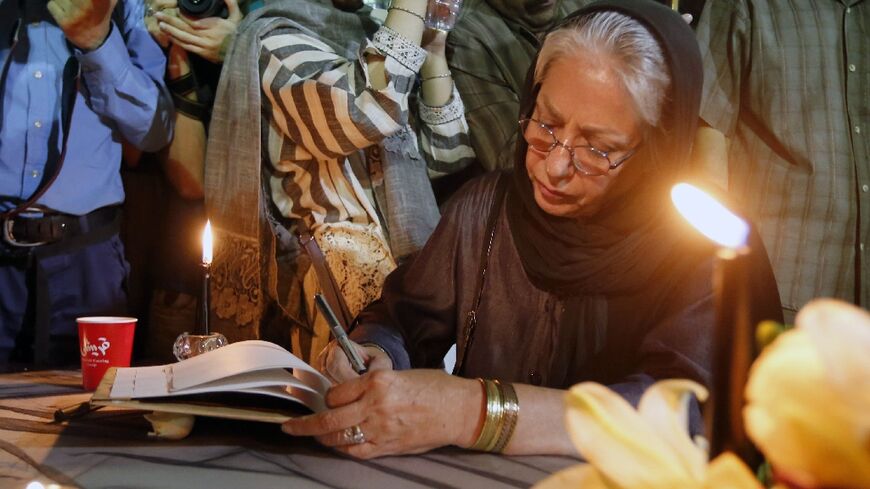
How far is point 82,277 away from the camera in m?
2.35

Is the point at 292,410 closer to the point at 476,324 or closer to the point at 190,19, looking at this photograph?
the point at 476,324

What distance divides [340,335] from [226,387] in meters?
0.24

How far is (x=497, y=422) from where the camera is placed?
113 centimetres

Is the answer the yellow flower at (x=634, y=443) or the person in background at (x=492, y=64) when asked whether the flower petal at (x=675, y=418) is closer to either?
the yellow flower at (x=634, y=443)

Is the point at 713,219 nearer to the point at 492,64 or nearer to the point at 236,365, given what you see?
the point at 236,365

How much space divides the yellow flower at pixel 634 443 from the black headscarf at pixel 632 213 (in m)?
1.15

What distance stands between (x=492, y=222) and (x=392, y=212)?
0.55 m

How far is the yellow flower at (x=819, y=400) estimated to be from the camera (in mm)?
290

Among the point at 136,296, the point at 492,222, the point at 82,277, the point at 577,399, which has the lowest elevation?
the point at 136,296

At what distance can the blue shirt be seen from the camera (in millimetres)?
2186

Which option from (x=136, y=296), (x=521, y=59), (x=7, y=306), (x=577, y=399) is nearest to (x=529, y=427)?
(x=577, y=399)

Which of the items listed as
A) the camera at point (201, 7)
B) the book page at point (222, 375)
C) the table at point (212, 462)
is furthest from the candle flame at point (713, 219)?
the camera at point (201, 7)

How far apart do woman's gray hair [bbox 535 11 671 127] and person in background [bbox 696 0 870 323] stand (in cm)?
Answer: 89

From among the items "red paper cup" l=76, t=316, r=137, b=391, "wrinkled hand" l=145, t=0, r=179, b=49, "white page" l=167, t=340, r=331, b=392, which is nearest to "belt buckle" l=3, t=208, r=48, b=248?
"wrinkled hand" l=145, t=0, r=179, b=49
